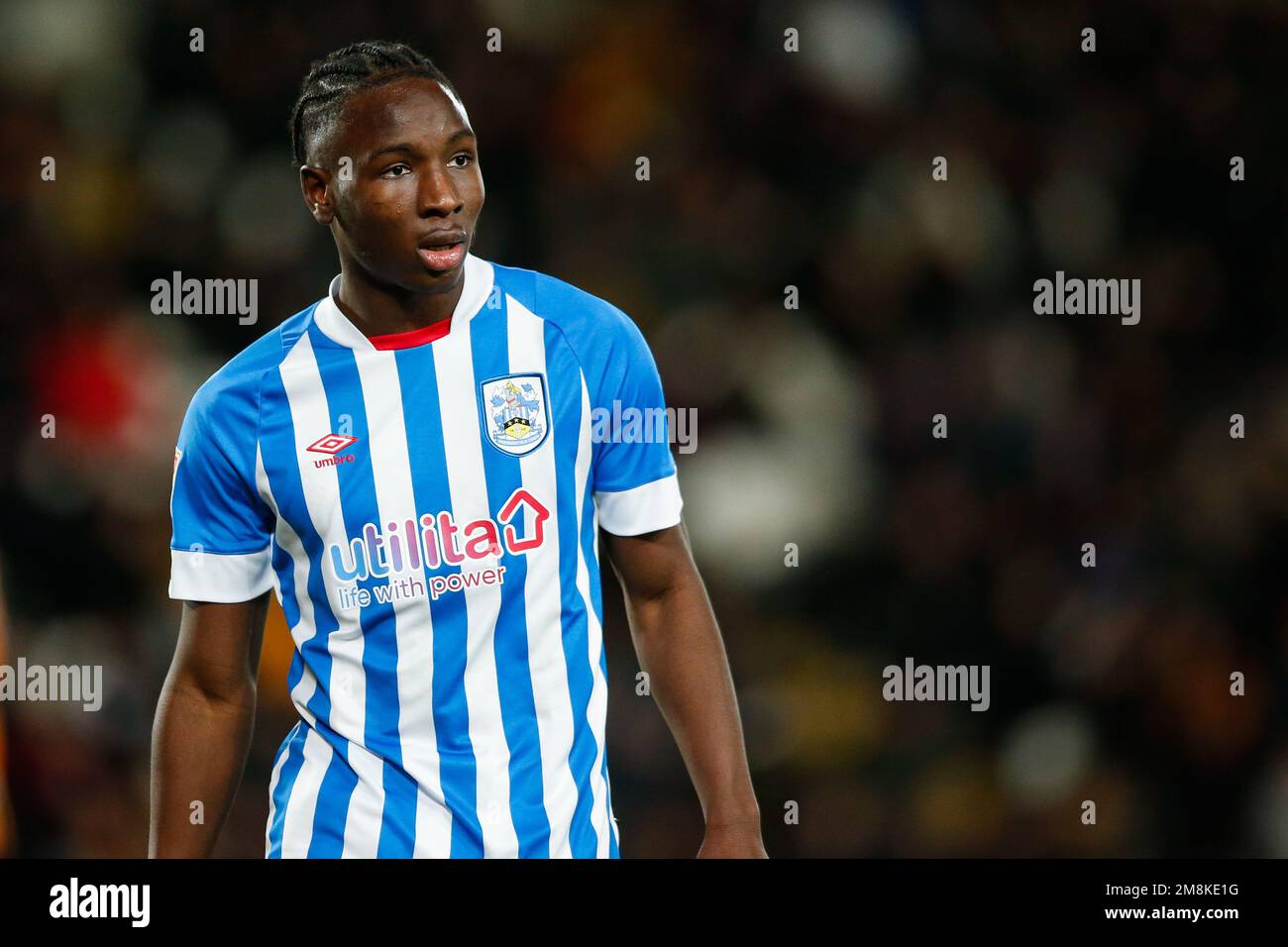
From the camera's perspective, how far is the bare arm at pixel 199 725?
2.08 m

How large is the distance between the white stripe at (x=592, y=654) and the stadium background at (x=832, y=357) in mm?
1761

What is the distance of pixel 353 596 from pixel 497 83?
2521 mm

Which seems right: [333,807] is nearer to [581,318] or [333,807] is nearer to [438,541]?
[438,541]

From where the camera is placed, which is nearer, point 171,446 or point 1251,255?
point 171,446

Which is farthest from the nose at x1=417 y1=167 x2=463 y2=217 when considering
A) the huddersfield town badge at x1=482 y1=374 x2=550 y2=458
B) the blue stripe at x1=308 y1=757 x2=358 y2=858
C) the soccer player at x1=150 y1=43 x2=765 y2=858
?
the blue stripe at x1=308 y1=757 x2=358 y2=858

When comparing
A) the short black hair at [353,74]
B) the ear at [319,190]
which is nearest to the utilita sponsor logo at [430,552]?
the ear at [319,190]

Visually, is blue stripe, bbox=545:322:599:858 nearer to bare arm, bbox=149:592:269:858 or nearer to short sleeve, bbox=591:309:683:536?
short sleeve, bbox=591:309:683:536

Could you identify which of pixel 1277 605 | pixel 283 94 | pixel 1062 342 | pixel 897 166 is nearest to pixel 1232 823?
pixel 1277 605

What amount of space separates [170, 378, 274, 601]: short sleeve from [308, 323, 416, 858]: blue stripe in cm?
12

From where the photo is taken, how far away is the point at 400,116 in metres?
1.95

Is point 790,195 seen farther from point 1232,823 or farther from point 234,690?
point 234,690

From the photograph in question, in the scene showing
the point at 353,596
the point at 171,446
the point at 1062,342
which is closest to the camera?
the point at 353,596

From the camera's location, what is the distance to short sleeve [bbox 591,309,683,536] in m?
2.07

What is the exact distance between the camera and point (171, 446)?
13.1 feet
